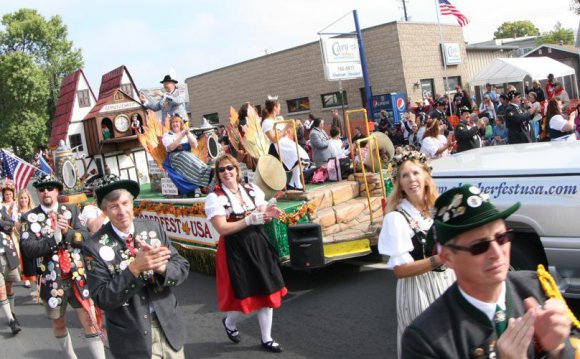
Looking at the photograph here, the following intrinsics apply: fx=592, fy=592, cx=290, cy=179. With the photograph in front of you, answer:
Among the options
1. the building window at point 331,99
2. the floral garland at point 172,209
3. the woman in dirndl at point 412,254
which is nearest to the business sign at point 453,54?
the building window at point 331,99

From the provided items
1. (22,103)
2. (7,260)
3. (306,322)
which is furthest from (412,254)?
(22,103)

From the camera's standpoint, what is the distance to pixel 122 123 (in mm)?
13320

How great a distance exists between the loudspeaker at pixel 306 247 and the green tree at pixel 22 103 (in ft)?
141

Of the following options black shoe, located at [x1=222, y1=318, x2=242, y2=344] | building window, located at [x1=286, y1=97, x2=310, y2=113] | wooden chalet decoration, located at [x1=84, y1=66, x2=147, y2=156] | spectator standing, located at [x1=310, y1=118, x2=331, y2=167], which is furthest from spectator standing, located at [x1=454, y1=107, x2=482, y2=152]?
building window, located at [x1=286, y1=97, x2=310, y2=113]

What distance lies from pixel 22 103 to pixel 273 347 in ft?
148

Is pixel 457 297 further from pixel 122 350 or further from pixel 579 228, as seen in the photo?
pixel 579 228

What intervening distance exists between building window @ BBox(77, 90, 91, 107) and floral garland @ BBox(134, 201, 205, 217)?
6.96 meters

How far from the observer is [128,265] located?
3.28 meters

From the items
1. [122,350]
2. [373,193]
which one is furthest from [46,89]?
[122,350]

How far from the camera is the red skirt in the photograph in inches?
211

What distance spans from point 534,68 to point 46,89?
35.8 meters

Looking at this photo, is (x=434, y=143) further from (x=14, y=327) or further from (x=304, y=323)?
(x=14, y=327)

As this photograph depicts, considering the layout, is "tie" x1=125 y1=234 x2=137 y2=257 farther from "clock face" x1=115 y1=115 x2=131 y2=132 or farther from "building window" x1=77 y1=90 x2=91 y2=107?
"building window" x1=77 y1=90 x2=91 y2=107

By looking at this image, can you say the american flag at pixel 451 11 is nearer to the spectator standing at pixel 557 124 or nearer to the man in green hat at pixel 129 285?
the spectator standing at pixel 557 124
